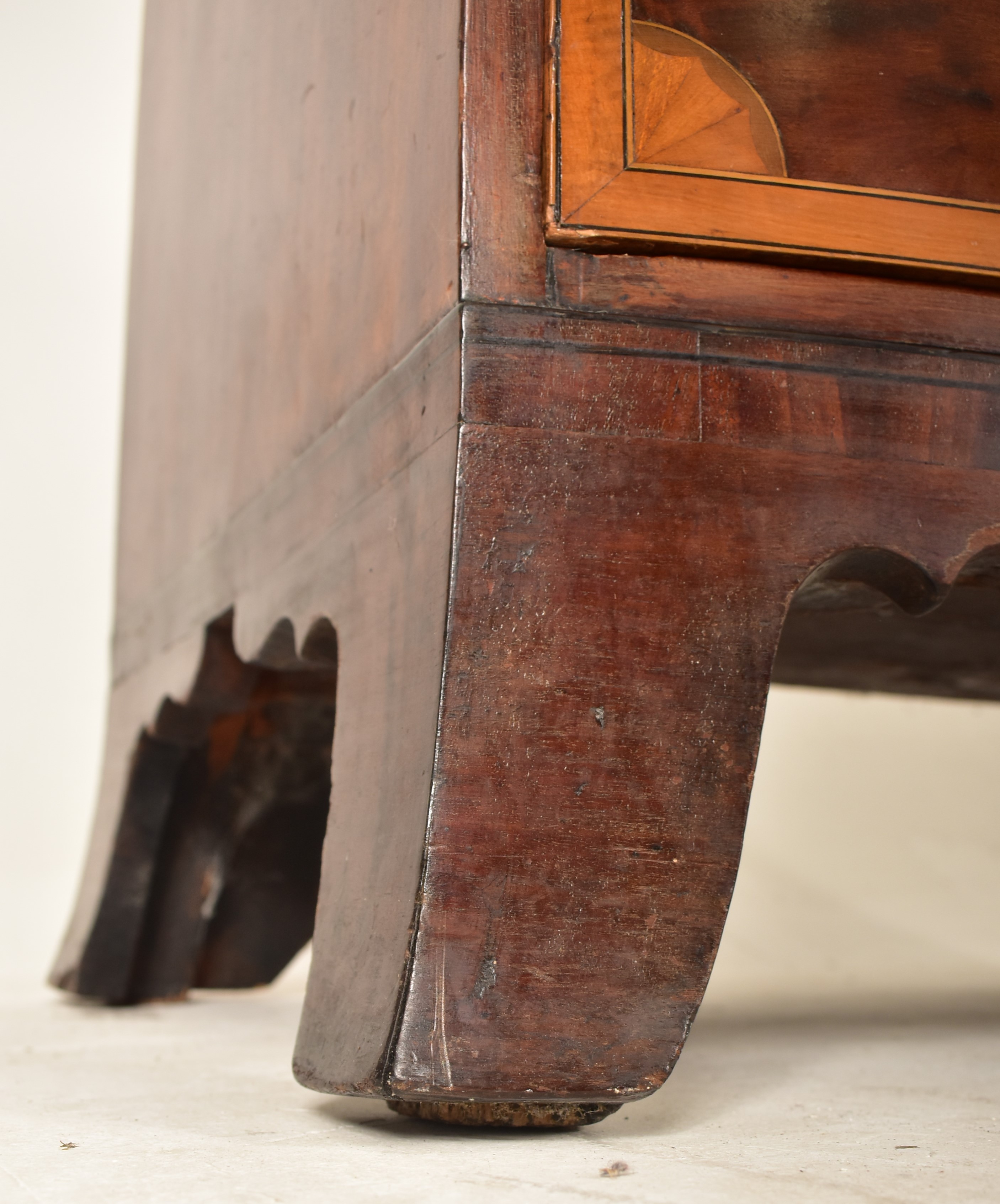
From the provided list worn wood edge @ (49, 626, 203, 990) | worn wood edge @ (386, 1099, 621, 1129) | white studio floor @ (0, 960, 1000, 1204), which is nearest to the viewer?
white studio floor @ (0, 960, 1000, 1204)

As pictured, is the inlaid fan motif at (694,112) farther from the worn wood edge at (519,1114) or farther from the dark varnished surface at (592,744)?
the worn wood edge at (519,1114)

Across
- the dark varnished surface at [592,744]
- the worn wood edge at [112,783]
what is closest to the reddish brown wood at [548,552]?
the dark varnished surface at [592,744]

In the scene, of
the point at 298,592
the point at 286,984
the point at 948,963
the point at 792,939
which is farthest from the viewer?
the point at 792,939

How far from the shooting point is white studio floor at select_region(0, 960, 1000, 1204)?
1.95ft

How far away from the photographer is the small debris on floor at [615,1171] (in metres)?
0.61

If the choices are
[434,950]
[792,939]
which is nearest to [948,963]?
[792,939]

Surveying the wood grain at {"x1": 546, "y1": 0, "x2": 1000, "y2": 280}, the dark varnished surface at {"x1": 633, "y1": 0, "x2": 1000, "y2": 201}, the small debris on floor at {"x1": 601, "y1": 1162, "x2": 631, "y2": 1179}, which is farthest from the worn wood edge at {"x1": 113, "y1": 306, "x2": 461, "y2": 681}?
the small debris on floor at {"x1": 601, "y1": 1162, "x2": 631, "y2": 1179}

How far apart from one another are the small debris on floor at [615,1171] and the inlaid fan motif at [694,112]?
0.49 meters

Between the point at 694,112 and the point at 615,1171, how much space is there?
0.53 meters

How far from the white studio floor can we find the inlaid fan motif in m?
0.49

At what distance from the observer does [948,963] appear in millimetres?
1819

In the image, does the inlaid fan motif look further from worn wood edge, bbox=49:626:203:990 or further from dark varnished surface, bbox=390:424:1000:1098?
worn wood edge, bbox=49:626:203:990

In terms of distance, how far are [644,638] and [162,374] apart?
0.87 meters

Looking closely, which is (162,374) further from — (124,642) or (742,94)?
(742,94)
